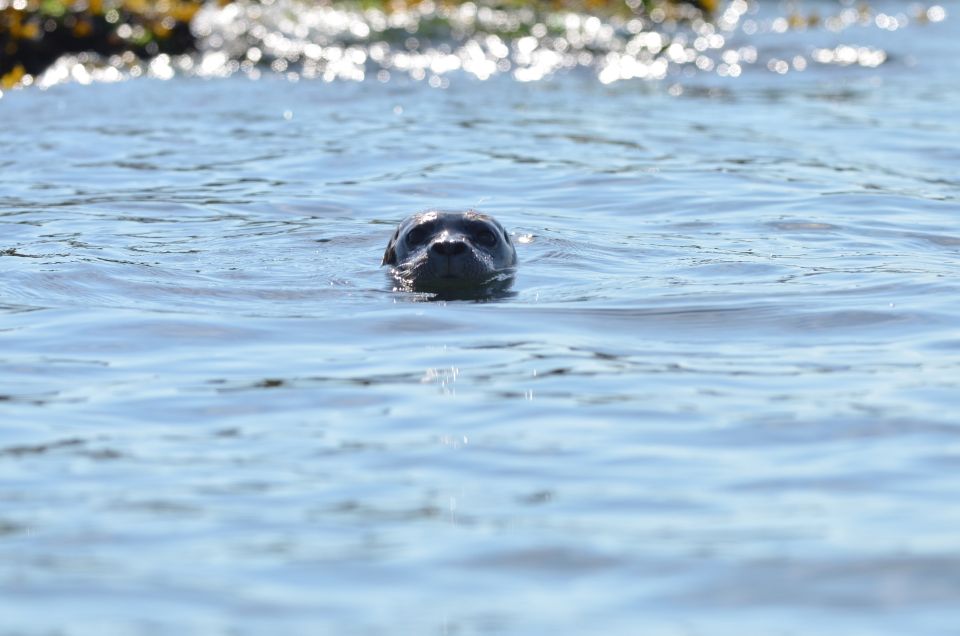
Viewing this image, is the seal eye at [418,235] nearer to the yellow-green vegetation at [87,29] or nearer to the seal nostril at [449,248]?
the seal nostril at [449,248]

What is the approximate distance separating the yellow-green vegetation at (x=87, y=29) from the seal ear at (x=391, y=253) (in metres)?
9.71

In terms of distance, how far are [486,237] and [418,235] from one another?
0.39 meters

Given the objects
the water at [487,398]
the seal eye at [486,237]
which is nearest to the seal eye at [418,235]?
the seal eye at [486,237]

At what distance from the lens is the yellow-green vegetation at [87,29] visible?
1894 cm

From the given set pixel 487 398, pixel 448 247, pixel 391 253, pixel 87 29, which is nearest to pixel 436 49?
pixel 87 29

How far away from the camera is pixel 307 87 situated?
18406 mm

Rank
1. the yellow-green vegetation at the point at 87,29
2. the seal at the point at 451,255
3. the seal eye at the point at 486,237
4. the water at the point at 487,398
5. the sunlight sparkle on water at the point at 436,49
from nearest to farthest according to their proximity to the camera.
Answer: the water at the point at 487,398 → the seal at the point at 451,255 → the seal eye at the point at 486,237 → the yellow-green vegetation at the point at 87,29 → the sunlight sparkle on water at the point at 436,49

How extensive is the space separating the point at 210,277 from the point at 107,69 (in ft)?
33.1

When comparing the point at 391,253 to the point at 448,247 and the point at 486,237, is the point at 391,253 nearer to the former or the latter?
the point at 486,237

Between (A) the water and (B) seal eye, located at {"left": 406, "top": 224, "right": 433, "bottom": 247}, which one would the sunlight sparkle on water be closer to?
(A) the water

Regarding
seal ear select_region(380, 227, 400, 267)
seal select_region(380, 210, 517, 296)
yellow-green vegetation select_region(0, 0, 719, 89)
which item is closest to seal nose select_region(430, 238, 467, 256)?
seal select_region(380, 210, 517, 296)

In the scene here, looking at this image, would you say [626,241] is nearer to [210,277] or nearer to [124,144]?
[210,277]

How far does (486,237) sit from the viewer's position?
9.84 meters

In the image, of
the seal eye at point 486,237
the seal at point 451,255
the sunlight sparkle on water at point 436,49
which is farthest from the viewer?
the sunlight sparkle on water at point 436,49
